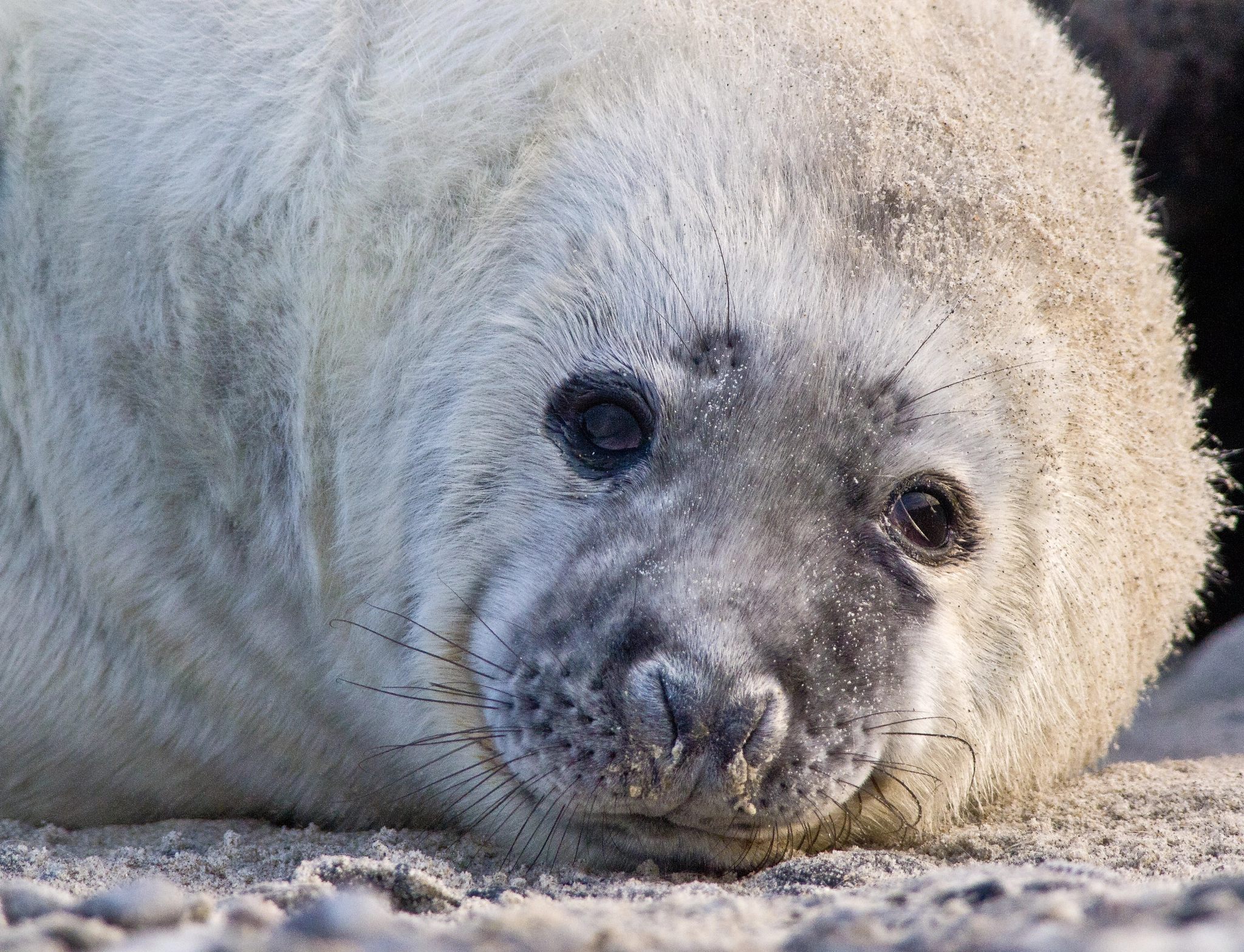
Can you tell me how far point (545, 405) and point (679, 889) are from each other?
2.94 ft

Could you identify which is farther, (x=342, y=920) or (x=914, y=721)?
(x=914, y=721)

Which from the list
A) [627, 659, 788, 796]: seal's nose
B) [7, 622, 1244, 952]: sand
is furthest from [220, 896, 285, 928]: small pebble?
[627, 659, 788, 796]: seal's nose

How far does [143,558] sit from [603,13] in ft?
4.68

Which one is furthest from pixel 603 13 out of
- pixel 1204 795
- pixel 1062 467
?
pixel 1204 795

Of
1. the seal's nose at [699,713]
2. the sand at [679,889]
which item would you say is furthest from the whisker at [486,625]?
the sand at [679,889]

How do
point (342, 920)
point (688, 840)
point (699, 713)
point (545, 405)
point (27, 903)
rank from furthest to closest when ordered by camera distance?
1. point (545, 405)
2. point (688, 840)
3. point (699, 713)
4. point (27, 903)
5. point (342, 920)

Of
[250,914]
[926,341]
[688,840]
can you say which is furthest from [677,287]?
[250,914]

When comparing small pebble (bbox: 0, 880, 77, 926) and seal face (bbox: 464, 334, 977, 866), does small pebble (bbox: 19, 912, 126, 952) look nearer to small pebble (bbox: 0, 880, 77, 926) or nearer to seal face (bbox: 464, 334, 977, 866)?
small pebble (bbox: 0, 880, 77, 926)

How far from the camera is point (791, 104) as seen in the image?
2.36 meters

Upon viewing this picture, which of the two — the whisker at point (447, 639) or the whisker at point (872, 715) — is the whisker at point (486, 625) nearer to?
the whisker at point (447, 639)

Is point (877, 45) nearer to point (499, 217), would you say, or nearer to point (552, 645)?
point (499, 217)

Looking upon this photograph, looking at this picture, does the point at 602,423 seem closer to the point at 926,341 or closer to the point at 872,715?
the point at 926,341

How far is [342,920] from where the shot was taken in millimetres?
1204

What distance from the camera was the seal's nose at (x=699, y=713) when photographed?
1.90m
